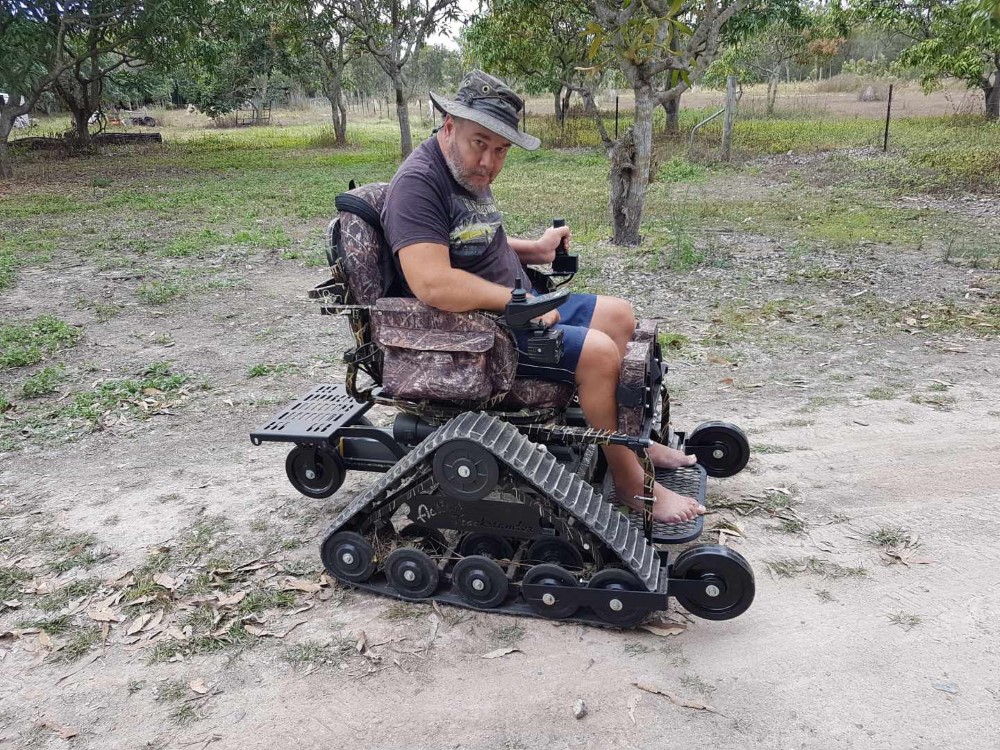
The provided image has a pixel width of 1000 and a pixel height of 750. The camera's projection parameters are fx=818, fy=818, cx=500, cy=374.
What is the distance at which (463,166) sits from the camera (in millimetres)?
3062

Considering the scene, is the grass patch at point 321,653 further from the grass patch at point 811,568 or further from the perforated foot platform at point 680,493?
the grass patch at point 811,568

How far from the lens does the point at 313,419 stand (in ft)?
11.9

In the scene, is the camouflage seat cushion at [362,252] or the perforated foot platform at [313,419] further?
the perforated foot platform at [313,419]

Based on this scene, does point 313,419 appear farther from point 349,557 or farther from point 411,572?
point 411,572

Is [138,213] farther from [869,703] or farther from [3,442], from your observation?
[869,703]

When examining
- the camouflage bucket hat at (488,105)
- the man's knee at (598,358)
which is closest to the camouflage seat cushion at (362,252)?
the camouflage bucket hat at (488,105)

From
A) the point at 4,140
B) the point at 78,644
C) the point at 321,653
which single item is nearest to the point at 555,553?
the point at 321,653

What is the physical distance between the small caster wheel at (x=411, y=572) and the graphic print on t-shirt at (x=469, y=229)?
1.13 meters

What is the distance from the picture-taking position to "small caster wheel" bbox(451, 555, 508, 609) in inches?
118

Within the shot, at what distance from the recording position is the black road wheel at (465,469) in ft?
9.36

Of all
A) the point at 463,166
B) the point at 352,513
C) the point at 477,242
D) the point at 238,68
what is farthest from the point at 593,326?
the point at 238,68

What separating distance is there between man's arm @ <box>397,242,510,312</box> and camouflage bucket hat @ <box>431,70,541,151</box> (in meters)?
0.47

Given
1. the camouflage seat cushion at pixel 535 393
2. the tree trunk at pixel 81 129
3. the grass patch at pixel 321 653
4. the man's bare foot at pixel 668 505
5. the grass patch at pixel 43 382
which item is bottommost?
the grass patch at pixel 321 653

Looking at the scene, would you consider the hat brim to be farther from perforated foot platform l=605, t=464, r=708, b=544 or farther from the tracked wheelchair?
perforated foot platform l=605, t=464, r=708, b=544
